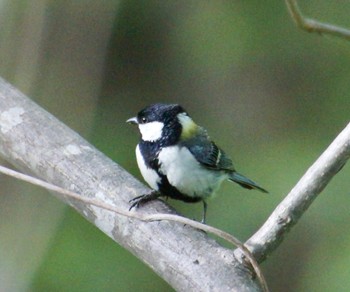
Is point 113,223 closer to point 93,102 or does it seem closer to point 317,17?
point 93,102

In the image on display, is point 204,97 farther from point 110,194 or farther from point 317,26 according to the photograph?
point 317,26

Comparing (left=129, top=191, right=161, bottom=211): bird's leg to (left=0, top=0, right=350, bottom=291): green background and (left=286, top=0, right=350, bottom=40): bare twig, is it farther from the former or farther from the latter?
(left=0, top=0, right=350, bottom=291): green background

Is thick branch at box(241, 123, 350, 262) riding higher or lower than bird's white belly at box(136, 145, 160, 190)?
higher

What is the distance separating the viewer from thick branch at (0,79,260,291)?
161cm

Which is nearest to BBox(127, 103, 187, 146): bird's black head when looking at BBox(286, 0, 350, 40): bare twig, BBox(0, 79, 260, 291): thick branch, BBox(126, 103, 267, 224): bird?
BBox(126, 103, 267, 224): bird

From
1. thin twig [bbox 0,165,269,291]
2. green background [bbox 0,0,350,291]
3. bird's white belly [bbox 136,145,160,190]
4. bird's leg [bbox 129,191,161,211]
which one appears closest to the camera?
thin twig [bbox 0,165,269,291]

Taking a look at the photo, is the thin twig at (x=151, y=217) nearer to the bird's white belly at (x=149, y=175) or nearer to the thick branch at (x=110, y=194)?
the thick branch at (x=110, y=194)

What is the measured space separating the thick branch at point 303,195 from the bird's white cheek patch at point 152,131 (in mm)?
743

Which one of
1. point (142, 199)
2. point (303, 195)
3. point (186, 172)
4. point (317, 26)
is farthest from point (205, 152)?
point (317, 26)

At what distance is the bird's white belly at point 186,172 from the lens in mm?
2309

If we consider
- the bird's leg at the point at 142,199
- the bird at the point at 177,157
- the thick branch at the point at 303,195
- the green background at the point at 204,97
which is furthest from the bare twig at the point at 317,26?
the green background at the point at 204,97

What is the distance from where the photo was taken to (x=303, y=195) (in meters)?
1.62

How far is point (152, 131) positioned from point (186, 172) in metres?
0.13

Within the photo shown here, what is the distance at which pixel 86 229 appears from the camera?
364cm
